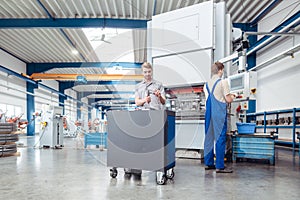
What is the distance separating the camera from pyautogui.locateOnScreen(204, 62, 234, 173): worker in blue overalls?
8.20 feet

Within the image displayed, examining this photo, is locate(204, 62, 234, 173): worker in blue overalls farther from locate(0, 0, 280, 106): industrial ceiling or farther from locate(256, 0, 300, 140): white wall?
locate(256, 0, 300, 140): white wall

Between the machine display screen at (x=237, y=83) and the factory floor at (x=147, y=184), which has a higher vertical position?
the machine display screen at (x=237, y=83)

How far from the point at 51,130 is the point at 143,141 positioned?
405cm

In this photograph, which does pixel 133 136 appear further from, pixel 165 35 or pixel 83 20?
pixel 83 20

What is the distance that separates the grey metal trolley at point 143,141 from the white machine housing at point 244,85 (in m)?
1.63

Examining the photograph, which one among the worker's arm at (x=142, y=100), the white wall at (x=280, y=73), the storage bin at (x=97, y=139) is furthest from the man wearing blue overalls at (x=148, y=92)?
the white wall at (x=280, y=73)

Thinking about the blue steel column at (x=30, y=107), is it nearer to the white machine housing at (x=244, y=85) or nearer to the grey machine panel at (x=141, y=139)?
the grey machine panel at (x=141, y=139)

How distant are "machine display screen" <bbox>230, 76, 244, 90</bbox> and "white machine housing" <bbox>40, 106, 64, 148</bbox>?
13.9 feet

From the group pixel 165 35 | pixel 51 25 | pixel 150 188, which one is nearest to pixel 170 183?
pixel 150 188

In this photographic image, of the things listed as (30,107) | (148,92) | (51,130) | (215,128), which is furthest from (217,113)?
(30,107)

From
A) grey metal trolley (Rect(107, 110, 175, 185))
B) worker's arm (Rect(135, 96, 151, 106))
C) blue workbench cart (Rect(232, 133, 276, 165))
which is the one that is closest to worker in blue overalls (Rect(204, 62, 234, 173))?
grey metal trolley (Rect(107, 110, 175, 185))

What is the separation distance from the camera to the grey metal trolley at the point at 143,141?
2.02 m

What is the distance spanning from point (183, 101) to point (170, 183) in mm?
1443

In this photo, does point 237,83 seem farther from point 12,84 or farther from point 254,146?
point 12,84
